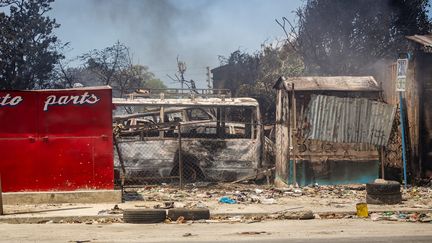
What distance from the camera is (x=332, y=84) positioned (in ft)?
40.9

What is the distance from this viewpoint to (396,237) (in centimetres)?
686

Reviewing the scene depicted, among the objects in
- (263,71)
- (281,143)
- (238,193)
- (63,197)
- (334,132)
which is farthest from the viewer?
(263,71)

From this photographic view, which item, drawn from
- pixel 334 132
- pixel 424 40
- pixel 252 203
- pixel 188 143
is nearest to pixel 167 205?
pixel 252 203

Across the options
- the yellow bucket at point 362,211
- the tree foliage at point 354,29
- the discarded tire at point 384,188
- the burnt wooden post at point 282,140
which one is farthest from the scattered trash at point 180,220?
the tree foliage at point 354,29

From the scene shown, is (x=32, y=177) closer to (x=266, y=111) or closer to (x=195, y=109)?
(x=195, y=109)

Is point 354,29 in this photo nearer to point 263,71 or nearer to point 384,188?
point 263,71

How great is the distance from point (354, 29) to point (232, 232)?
1666cm

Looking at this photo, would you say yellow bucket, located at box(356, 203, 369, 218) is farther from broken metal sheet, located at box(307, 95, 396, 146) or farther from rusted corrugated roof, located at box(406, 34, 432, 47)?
rusted corrugated roof, located at box(406, 34, 432, 47)

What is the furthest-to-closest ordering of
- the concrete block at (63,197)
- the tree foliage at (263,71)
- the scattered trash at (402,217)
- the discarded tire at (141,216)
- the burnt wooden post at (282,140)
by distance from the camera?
1. the tree foliage at (263,71)
2. the burnt wooden post at (282,140)
3. the concrete block at (63,197)
4. the scattered trash at (402,217)
5. the discarded tire at (141,216)

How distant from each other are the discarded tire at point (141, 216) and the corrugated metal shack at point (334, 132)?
4534 mm

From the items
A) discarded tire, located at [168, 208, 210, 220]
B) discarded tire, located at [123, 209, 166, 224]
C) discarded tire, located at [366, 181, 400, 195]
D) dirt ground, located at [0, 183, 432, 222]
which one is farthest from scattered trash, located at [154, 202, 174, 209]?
discarded tire, located at [366, 181, 400, 195]

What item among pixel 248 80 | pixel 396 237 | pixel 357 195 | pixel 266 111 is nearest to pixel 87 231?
pixel 396 237

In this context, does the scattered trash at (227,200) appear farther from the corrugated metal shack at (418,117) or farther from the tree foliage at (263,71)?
the tree foliage at (263,71)

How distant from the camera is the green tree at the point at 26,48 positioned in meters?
23.9
